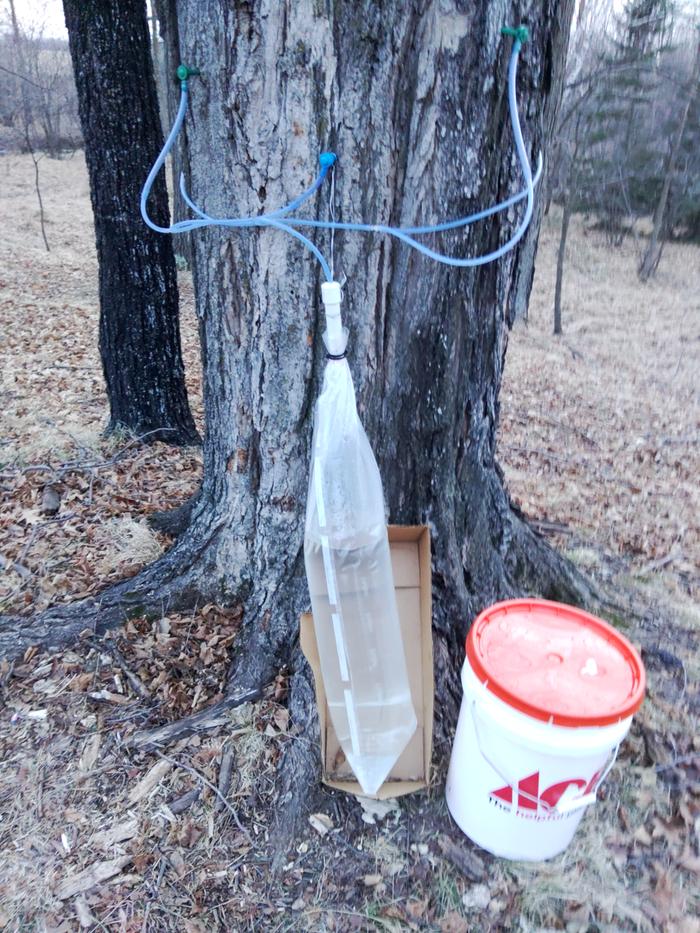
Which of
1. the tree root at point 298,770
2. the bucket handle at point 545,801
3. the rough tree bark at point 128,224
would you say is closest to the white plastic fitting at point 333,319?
the bucket handle at point 545,801

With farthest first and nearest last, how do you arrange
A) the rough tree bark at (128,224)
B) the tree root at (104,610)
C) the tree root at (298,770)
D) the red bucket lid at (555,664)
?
the rough tree bark at (128,224), the tree root at (104,610), the tree root at (298,770), the red bucket lid at (555,664)

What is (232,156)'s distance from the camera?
168 cm

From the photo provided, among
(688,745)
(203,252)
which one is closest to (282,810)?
(688,745)

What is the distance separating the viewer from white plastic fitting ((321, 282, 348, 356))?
1536 millimetres

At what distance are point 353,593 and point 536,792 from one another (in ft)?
2.12

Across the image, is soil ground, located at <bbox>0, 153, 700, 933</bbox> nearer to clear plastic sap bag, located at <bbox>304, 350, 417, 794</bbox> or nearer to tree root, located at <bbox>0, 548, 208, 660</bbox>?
tree root, located at <bbox>0, 548, 208, 660</bbox>

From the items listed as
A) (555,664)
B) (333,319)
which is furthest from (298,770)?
(333,319)

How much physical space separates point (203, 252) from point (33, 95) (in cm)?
1943

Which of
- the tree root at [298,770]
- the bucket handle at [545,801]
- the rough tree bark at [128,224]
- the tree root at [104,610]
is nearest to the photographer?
the bucket handle at [545,801]

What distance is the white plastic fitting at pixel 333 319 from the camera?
1536mm

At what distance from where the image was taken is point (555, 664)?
1.61m

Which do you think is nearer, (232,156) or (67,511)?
(232,156)

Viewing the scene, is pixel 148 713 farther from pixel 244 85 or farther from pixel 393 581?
pixel 244 85

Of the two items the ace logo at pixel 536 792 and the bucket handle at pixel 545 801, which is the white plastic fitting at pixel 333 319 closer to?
the bucket handle at pixel 545 801
